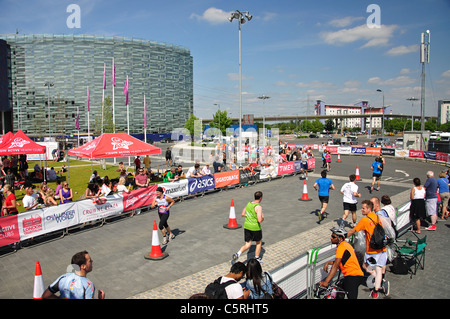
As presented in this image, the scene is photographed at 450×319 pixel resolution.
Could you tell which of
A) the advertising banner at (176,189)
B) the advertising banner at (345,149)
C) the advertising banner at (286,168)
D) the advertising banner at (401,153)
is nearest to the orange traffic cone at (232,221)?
the advertising banner at (176,189)

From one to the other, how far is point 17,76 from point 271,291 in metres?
109

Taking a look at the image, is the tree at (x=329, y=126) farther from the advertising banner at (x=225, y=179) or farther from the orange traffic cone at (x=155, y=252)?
the orange traffic cone at (x=155, y=252)

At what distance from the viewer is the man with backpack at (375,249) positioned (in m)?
5.73

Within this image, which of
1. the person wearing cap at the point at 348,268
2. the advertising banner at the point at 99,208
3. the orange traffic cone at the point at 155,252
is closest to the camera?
the person wearing cap at the point at 348,268

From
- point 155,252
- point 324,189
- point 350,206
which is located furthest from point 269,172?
point 155,252

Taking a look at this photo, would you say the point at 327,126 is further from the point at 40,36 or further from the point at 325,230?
the point at 325,230

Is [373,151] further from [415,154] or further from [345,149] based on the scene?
[415,154]

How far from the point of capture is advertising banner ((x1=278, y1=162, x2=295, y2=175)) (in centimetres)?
2083

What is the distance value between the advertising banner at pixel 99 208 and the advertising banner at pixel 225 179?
580 cm

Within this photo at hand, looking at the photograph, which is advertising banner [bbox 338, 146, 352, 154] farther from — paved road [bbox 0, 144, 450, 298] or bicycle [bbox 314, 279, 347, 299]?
bicycle [bbox 314, 279, 347, 299]

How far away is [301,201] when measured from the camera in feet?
46.5

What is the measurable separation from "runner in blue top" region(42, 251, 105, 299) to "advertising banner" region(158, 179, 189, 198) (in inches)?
366

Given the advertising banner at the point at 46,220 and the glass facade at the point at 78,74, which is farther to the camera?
the glass facade at the point at 78,74

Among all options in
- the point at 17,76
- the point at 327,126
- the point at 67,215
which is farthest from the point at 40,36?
the point at 327,126
